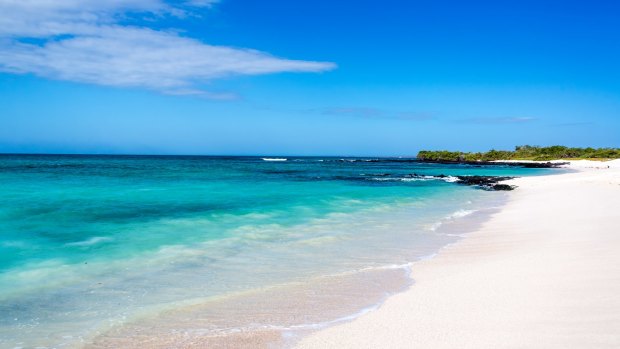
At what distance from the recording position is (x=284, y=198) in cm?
2434

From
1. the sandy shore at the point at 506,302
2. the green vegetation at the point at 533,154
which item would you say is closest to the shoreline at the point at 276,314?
the sandy shore at the point at 506,302

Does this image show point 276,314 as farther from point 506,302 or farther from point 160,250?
point 160,250

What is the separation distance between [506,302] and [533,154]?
113563 mm

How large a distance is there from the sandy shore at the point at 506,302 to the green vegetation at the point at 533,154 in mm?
91508

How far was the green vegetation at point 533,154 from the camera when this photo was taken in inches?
3556

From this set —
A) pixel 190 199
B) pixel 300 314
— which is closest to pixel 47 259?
pixel 300 314

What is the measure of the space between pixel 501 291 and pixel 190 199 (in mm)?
19011

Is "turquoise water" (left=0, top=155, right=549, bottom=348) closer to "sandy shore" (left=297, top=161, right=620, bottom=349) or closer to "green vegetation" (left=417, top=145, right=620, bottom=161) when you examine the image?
"sandy shore" (left=297, top=161, right=620, bottom=349)

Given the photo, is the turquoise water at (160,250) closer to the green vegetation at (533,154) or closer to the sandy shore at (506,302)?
the sandy shore at (506,302)

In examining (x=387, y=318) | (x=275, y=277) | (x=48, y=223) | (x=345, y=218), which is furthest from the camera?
(x=345, y=218)

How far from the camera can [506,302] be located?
231 inches

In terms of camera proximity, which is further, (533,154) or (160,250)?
(533,154)

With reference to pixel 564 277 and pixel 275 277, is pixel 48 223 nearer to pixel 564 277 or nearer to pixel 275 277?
pixel 275 277

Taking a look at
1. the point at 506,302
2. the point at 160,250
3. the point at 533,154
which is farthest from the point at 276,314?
the point at 533,154
